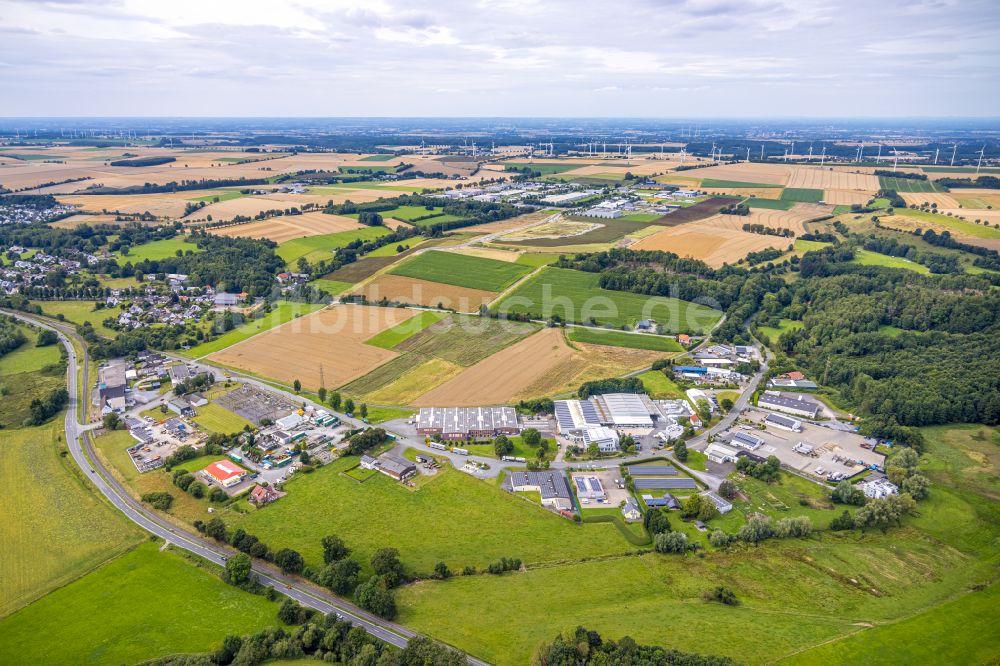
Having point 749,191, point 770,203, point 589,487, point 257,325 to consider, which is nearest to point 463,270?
point 257,325

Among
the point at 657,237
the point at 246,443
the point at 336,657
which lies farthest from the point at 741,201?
the point at 336,657

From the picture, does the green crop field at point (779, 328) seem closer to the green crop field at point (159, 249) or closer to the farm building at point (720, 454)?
the farm building at point (720, 454)

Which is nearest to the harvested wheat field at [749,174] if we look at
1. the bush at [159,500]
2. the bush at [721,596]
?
the bush at [721,596]

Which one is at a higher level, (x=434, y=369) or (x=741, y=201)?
(x=741, y=201)

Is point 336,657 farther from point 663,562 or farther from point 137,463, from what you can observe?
point 137,463

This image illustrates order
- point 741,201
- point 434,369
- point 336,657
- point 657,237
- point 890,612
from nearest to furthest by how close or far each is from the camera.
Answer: point 336,657 → point 890,612 → point 434,369 → point 657,237 → point 741,201

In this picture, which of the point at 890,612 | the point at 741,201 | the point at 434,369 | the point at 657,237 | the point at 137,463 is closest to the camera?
the point at 890,612

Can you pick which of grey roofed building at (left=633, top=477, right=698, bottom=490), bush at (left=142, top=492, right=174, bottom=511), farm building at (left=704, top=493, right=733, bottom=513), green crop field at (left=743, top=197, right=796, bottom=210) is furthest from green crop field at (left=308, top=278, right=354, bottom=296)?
green crop field at (left=743, top=197, right=796, bottom=210)

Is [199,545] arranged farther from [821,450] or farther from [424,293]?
[424,293]

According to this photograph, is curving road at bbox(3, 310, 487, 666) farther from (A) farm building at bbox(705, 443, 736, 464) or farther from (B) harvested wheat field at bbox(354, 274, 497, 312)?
(B) harvested wheat field at bbox(354, 274, 497, 312)
